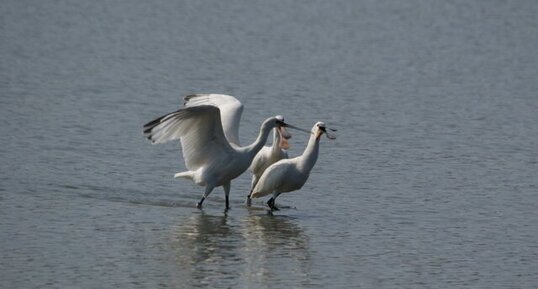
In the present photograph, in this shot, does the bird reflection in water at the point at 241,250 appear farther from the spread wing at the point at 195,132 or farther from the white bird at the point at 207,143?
the spread wing at the point at 195,132

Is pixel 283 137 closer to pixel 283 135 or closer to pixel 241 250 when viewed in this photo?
pixel 283 135

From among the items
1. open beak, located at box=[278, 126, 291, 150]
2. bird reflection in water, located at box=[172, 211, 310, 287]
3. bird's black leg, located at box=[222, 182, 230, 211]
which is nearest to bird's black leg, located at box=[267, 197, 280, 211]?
bird reflection in water, located at box=[172, 211, 310, 287]

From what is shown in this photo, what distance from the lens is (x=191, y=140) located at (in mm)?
16531

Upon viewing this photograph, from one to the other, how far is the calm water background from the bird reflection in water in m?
0.03

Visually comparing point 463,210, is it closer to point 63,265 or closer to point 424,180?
point 424,180

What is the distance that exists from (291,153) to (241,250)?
254 inches

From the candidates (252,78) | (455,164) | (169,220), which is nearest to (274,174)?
(169,220)

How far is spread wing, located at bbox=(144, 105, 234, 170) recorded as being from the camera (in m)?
15.9

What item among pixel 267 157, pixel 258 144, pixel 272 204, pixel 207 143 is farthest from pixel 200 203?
pixel 267 157

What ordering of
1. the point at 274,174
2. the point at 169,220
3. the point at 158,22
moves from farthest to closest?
the point at 158,22 < the point at 274,174 < the point at 169,220

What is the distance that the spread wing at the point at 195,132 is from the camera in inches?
624

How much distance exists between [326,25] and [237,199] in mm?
24303

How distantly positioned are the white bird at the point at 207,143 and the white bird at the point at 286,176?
1.24 ft

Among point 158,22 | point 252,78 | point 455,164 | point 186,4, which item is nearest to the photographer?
point 455,164
